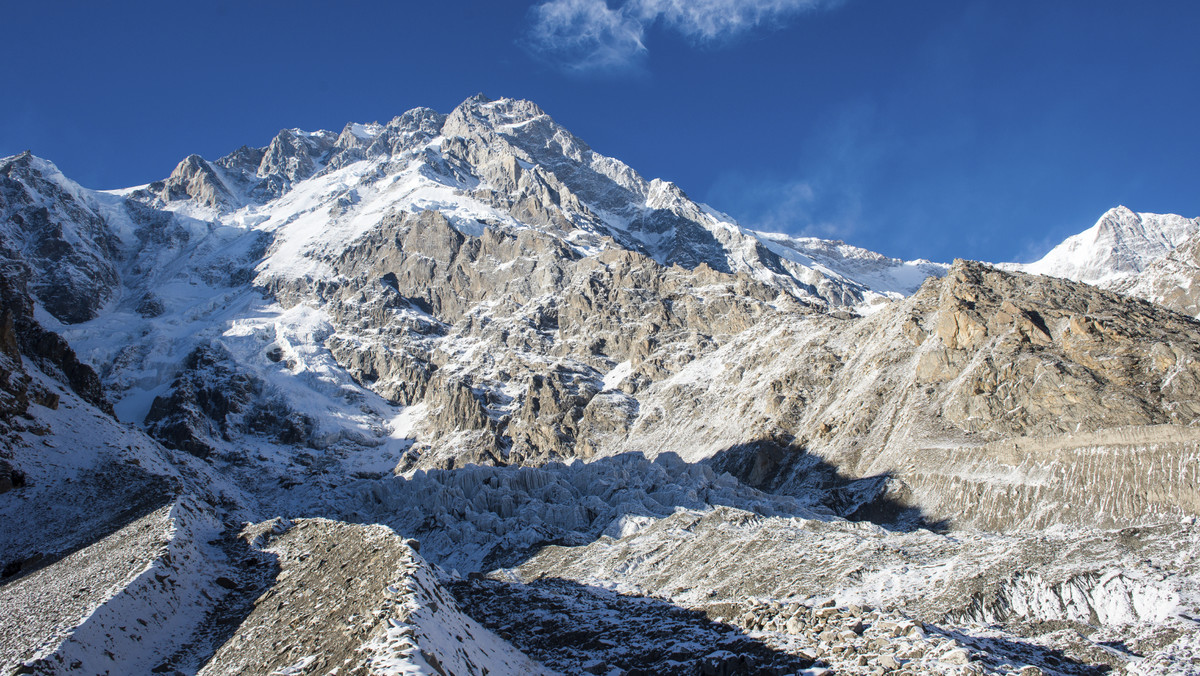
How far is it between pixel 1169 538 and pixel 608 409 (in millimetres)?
103149

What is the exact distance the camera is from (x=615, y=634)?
25.5 metres

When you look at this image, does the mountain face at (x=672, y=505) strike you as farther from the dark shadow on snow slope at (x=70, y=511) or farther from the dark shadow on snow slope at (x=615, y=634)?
the dark shadow on snow slope at (x=70, y=511)

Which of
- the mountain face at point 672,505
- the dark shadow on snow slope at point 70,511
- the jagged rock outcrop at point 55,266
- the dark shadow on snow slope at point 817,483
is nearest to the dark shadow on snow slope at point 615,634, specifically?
the mountain face at point 672,505

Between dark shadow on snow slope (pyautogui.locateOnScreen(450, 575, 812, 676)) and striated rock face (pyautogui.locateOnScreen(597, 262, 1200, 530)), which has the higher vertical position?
striated rock face (pyautogui.locateOnScreen(597, 262, 1200, 530))

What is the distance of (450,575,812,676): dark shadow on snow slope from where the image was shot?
19922 millimetres

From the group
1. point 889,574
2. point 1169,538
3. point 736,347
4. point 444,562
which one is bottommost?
point 444,562

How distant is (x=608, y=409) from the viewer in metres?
130

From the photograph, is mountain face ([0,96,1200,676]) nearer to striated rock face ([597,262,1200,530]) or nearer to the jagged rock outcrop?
striated rock face ([597,262,1200,530])

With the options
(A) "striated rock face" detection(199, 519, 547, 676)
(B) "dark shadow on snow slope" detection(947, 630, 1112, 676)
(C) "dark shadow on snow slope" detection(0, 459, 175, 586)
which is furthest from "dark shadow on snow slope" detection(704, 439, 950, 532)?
(C) "dark shadow on snow slope" detection(0, 459, 175, 586)

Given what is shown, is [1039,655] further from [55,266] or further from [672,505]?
[55,266]

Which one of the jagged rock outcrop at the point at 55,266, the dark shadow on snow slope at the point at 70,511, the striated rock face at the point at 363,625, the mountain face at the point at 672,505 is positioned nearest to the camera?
the striated rock face at the point at 363,625

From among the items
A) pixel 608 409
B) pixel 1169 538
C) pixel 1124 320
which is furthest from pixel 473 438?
pixel 1169 538

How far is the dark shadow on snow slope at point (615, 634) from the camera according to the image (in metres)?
19.9

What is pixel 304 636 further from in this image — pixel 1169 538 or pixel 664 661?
pixel 1169 538
